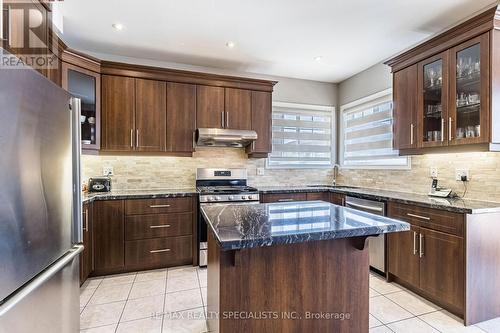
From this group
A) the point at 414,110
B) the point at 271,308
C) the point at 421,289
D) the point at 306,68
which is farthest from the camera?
the point at 306,68

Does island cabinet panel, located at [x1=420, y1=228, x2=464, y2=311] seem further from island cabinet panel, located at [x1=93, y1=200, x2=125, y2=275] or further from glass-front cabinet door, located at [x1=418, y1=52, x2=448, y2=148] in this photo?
island cabinet panel, located at [x1=93, y1=200, x2=125, y2=275]

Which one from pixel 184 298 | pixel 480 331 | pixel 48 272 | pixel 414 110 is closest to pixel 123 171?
pixel 184 298

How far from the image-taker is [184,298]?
7.99ft

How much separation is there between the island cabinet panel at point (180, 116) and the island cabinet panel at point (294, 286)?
2143 mm

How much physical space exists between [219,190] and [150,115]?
1.28 metres

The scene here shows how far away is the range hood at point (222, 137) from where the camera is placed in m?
3.34

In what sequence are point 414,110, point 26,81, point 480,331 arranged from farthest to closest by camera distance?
point 414,110, point 480,331, point 26,81

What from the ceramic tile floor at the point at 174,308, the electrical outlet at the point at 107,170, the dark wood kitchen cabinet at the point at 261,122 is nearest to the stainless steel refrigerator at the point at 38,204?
the ceramic tile floor at the point at 174,308

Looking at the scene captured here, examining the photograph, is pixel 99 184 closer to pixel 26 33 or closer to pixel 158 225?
pixel 158 225

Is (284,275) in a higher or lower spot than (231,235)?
lower

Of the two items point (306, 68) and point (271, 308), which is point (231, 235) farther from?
point (306, 68)

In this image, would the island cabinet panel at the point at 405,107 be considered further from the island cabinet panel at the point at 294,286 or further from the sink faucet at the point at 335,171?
the island cabinet panel at the point at 294,286

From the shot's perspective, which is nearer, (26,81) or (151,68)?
(26,81)

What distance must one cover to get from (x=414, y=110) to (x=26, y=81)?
10.4 feet
